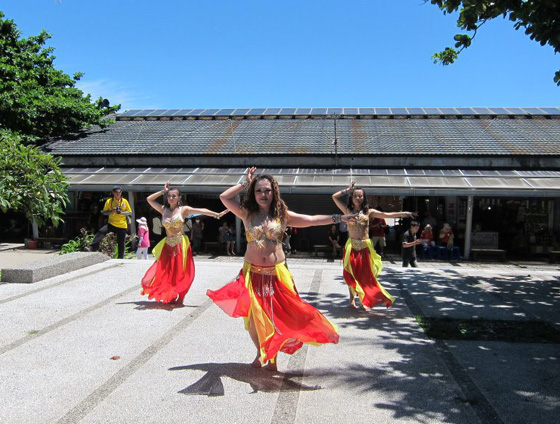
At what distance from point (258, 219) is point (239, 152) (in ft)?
48.1

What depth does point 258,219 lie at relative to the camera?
4.71 meters

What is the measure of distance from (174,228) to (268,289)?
11.3 feet

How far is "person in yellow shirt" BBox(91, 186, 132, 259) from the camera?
38.3 ft

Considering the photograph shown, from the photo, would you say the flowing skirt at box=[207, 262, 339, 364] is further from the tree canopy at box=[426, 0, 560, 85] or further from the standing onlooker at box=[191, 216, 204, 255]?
the standing onlooker at box=[191, 216, 204, 255]

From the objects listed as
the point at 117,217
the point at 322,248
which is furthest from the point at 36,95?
the point at 322,248

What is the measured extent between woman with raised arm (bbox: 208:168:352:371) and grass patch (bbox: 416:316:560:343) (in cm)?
231

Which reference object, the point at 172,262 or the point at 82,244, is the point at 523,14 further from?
the point at 82,244

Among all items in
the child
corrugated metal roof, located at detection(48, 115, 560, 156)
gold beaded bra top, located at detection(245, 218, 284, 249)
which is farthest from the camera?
corrugated metal roof, located at detection(48, 115, 560, 156)

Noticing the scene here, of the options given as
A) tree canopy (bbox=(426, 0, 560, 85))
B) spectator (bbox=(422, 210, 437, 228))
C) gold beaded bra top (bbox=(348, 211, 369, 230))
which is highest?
tree canopy (bbox=(426, 0, 560, 85))

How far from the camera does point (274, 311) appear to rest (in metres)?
4.52

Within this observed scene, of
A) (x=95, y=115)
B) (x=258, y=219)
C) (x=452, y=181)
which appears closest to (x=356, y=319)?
(x=258, y=219)

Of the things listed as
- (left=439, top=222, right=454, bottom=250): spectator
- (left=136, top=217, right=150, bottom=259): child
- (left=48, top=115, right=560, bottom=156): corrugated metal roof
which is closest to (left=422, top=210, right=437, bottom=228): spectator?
(left=439, top=222, right=454, bottom=250): spectator

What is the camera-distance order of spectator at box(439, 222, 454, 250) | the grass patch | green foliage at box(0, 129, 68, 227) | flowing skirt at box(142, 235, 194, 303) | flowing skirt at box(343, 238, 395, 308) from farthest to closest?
spectator at box(439, 222, 454, 250) < green foliage at box(0, 129, 68, 227) < flowing skirt at box(142, 235, 194, 303) < flowing skirt at box(343, 238, 395, 308) < the grass patch

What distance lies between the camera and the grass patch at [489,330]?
6.01 m
